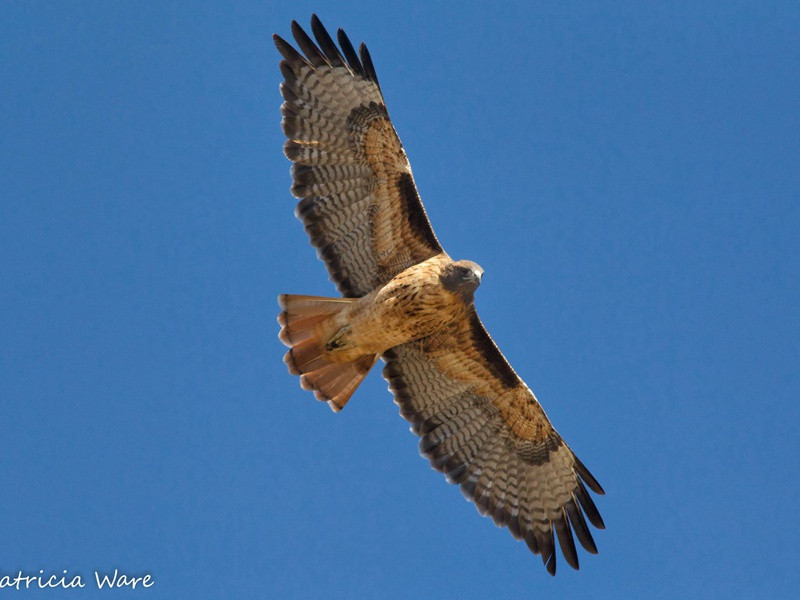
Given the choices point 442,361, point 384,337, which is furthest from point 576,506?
point 384,337

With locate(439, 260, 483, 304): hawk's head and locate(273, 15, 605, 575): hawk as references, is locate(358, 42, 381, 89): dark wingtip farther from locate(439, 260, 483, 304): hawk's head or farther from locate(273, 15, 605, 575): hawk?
locate(439, 260, 483, 304): hawk's head

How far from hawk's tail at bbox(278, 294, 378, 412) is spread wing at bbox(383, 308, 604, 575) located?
2.03ft

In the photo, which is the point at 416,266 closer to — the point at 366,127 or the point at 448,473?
the point at 366,127

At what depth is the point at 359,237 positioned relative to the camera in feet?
36.7

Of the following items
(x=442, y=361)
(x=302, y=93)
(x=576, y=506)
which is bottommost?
(x=576, y=506)

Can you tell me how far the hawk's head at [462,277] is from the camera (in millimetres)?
10609

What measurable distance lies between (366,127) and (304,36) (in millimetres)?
1056

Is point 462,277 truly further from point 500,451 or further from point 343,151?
point 500,451

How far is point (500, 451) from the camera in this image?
11906mm

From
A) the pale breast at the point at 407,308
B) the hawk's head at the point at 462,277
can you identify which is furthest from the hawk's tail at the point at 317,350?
the hawk's head at the point at 462,277

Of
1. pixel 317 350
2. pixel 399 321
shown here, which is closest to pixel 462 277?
pixel 399 321

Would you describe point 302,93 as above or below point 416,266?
above

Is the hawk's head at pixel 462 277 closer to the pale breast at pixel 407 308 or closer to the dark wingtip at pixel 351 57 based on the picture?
the pale breast at pixel 407 308

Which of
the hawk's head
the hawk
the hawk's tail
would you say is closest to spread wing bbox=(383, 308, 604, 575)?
the hawk
